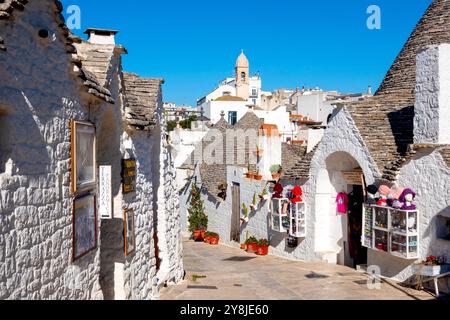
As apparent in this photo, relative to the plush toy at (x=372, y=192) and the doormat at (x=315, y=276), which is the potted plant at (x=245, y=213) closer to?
the doormat at (x=315, y=276)

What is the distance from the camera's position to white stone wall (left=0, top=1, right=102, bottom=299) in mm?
4828

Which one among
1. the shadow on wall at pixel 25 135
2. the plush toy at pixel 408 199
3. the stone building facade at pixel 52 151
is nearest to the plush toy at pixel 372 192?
the plush toy at pixel 408 199

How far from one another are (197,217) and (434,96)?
14.8 m

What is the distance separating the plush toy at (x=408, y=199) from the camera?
1096 cm

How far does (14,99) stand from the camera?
4.89 meters

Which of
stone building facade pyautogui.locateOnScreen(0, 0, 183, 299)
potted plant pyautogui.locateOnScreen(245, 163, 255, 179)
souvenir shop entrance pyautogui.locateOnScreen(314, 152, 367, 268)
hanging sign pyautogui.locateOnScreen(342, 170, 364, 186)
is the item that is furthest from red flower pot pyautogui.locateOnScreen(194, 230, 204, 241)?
stone building facade pyautogui.locateOnScreen(0, 0, 183, 299)

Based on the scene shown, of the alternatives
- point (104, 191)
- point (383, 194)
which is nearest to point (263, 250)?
point (383, 194)

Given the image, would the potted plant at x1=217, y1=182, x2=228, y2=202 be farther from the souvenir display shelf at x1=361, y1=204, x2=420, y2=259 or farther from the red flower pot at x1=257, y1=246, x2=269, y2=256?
the souvenir display shelf at x1=361, y1=204, x2=420, y2=259

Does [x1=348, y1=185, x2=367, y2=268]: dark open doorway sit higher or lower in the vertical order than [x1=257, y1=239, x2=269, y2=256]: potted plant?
higher

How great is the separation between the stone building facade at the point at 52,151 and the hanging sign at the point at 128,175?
4.0 inches

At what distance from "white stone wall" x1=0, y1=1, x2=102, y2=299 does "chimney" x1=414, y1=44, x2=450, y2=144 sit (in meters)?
7.41

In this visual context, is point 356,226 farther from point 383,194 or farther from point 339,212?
point 383,194
